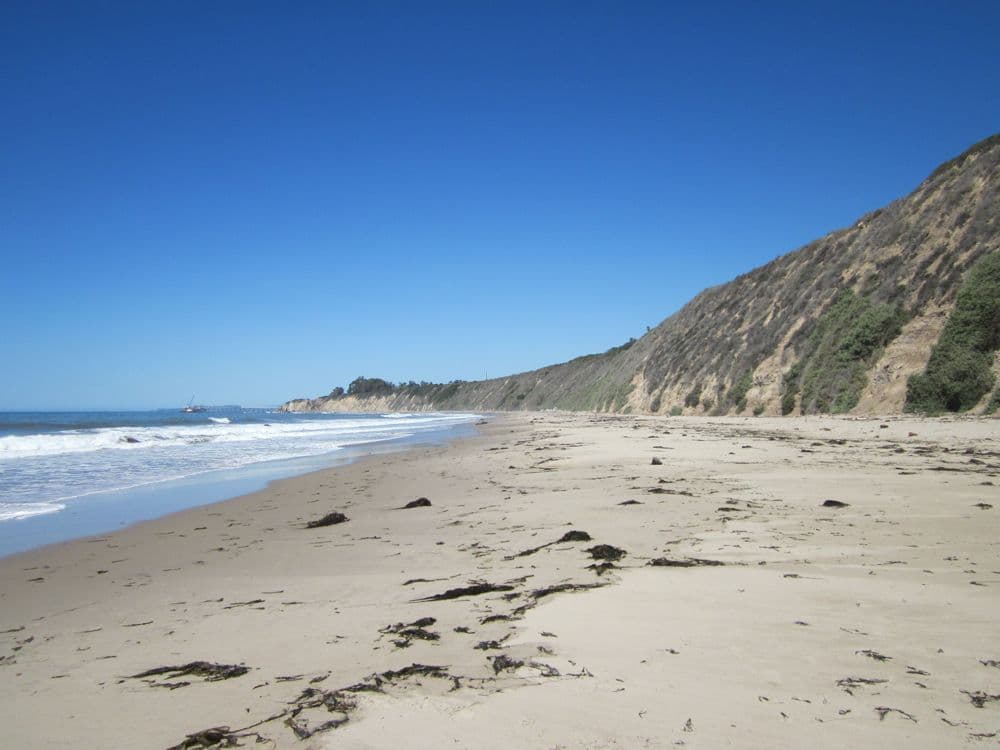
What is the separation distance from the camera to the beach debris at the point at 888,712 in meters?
2.26

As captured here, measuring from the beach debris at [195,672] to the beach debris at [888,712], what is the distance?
2.82 m

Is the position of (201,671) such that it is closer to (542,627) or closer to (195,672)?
(195,672)

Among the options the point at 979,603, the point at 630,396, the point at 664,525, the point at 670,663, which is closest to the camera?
the point at 670,663

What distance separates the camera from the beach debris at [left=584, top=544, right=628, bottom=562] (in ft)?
16.0

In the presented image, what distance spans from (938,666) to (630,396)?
47.8m

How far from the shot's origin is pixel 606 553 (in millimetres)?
4918

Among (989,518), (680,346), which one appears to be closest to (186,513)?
(989,518)

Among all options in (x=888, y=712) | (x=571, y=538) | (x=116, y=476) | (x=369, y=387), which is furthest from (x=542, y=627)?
(x=369, y=387)

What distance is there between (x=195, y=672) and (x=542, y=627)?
5.97ft

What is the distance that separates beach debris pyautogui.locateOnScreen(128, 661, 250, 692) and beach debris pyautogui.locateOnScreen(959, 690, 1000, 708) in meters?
3.18

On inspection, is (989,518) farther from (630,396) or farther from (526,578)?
(630,396)

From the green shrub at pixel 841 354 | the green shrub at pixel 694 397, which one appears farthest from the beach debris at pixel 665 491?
the green shrub at pixel 694 397

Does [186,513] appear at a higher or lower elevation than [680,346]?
lower

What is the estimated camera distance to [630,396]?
163ft
